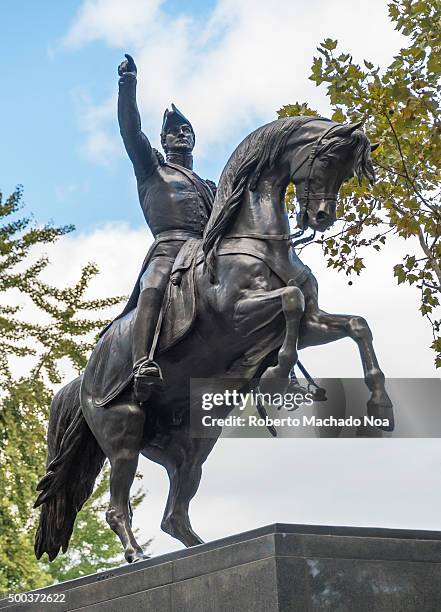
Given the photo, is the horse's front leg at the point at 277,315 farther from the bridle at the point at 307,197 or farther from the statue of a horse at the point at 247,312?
the bridle at the point at 307,197

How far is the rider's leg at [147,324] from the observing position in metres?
7.55

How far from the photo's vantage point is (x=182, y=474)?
8445mm

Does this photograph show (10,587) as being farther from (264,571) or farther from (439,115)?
(264,571)

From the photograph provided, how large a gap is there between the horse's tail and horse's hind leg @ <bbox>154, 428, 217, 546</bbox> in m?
0.71

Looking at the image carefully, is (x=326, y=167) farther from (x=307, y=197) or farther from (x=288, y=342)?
(x=288, y=342)

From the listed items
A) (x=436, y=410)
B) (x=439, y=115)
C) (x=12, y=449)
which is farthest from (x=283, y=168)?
(x=12, y=449)

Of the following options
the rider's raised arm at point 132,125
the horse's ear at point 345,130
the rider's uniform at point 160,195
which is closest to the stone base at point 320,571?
the rider's uniform at point 160,195

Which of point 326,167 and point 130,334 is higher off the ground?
point 326,167

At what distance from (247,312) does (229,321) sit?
24 centimetres

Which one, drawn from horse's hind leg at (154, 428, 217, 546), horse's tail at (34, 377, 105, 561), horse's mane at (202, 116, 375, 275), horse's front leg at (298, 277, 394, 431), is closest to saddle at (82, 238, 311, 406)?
horse's mane at (202, 116, 375, 275)

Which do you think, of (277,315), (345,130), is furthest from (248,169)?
(277,315)

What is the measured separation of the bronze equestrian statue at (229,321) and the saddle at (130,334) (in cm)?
1

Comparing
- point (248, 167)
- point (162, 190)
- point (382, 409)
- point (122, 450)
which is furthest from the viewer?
point (162, 190)

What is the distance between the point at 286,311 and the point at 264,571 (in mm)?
1766
